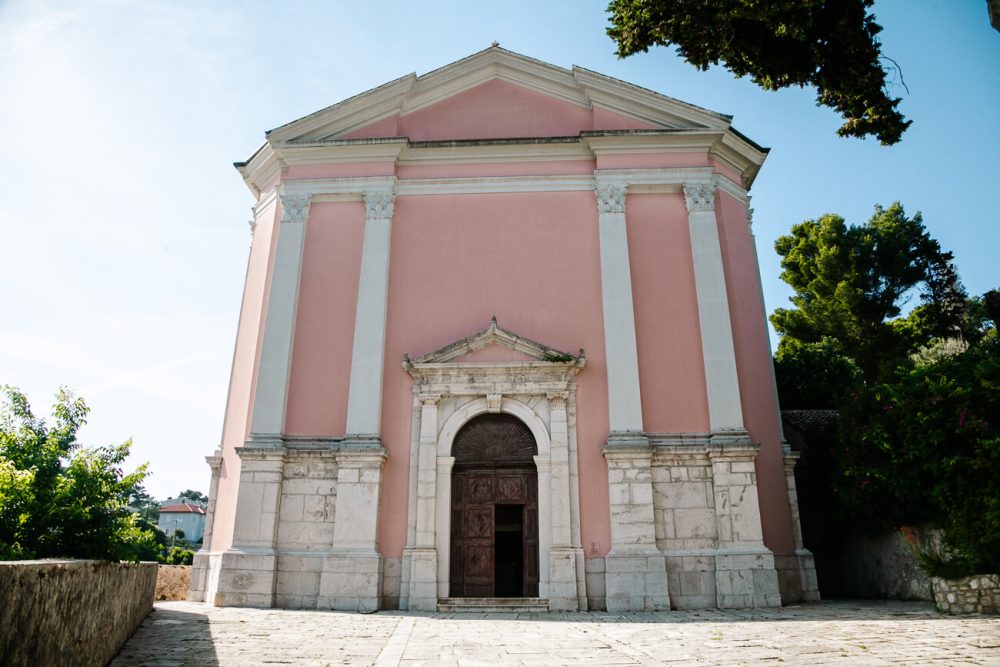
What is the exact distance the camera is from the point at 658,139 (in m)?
14.0

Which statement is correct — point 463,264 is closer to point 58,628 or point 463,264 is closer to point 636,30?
point 636,30

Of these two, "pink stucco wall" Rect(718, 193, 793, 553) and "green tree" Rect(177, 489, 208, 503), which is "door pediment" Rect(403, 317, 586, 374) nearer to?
"pink stucco wall" Rect(718, 193, 793, 553)

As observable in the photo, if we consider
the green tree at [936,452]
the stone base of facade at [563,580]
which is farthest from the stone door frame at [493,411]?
the green tree at [936,452]

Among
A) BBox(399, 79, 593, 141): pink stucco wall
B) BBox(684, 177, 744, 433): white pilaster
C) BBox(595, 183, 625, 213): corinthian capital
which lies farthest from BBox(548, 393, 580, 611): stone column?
BBox(399, 79, 593, 141): pink stucco wall

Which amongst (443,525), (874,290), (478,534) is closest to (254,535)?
(443,525)

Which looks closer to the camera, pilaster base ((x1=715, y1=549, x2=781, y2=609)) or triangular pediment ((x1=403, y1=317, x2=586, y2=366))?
pilaster base ((x1=715, y1=549, x2=781, y2=609))

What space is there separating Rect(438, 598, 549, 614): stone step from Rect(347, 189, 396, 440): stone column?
311 centimetres

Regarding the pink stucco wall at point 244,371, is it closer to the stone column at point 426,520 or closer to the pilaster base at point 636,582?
the stone column at point 426,520

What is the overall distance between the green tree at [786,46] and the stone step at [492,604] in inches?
320

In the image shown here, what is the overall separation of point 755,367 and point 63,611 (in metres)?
11.6

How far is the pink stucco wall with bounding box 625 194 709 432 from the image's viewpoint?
1241cm

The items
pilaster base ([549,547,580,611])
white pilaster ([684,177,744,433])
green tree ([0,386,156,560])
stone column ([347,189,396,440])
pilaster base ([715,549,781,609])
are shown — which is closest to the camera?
green tree ([0,386,156,560])

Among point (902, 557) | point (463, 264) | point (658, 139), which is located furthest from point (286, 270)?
point (902, 557)

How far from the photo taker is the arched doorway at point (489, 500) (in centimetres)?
1170
